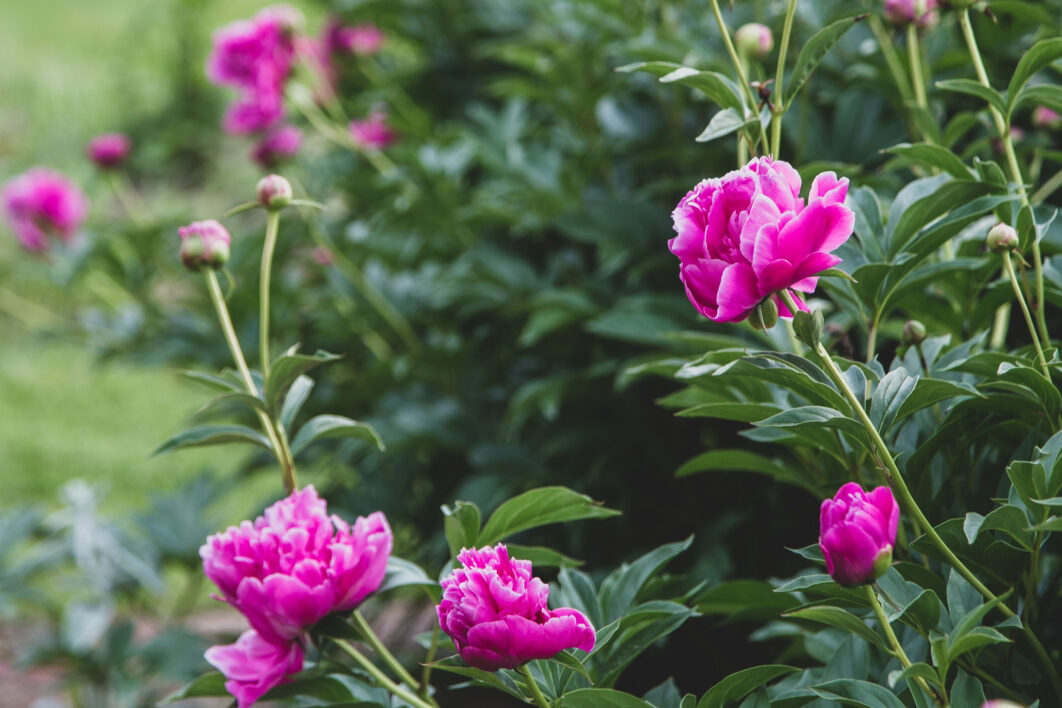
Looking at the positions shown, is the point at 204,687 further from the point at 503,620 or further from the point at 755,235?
the point at 755,235

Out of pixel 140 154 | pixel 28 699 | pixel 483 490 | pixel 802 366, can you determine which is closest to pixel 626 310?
pixel 483 490

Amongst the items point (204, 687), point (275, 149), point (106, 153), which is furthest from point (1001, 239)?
point (106, 153)

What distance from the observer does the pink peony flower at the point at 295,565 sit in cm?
56

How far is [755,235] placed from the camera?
18.8 inches

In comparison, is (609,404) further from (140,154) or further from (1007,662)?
(140,154)

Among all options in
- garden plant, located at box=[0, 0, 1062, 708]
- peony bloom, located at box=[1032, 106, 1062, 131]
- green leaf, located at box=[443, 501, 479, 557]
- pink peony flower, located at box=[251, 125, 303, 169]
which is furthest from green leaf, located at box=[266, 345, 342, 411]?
pink peony flower, located at box=[251, 125, 303, 169]

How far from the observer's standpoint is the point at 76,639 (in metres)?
1.48

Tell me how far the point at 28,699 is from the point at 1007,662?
81.3 inches

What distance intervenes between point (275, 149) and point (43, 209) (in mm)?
456

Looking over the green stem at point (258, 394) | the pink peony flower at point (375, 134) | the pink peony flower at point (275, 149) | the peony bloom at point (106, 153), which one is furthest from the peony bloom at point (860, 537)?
the peony bloom at point (106, 153)

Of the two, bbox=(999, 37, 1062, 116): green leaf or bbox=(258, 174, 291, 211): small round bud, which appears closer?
bbox=(999, 37, 1062, 116): green leaf

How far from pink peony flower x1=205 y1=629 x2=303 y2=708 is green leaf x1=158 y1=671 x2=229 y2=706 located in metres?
0.04

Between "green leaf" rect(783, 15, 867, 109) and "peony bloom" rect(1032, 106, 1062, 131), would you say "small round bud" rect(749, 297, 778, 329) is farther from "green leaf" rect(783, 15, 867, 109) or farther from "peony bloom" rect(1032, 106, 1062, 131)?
"peony bloom" rect(1032, 106, 1062, 131)

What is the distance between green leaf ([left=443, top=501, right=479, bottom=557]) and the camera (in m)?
0.62
